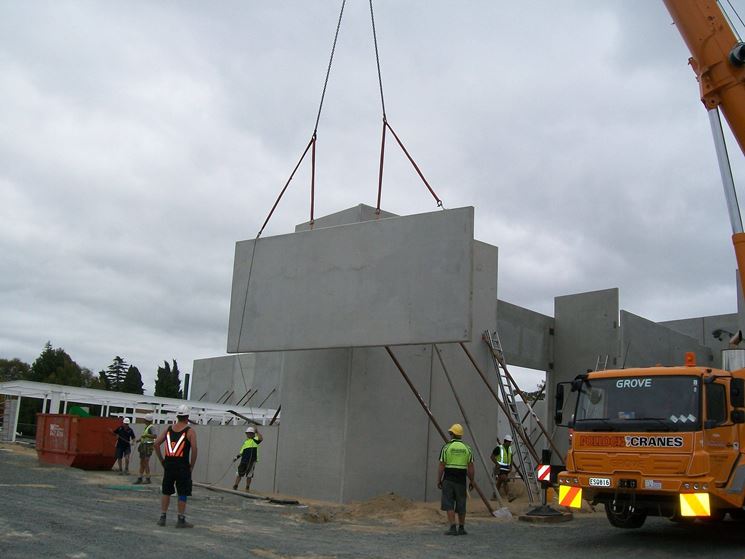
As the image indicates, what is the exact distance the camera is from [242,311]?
16516 mm

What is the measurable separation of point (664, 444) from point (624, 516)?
2.37 meters

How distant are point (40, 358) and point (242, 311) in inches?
1820

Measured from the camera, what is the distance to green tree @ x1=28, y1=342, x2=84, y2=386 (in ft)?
176

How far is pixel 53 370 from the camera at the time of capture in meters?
55.6

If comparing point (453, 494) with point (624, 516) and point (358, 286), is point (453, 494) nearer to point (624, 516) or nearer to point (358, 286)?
point (624, 516)

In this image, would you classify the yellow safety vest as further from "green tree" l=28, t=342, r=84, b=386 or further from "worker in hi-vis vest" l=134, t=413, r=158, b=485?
"green tree" l=28, t=342, r=84, b=386

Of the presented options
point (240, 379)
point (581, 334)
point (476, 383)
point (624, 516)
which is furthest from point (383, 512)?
point (240, 379)

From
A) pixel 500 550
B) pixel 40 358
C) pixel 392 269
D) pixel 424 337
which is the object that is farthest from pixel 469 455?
pixel 40 358

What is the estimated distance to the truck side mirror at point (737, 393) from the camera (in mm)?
9789

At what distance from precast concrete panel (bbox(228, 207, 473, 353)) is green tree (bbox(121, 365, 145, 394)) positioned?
45555 mm

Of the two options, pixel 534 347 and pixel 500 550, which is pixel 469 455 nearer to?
pixel 500 550

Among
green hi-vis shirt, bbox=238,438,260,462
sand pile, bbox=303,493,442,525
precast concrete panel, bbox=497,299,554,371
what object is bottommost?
sand pile, bbox=303,493,442,525

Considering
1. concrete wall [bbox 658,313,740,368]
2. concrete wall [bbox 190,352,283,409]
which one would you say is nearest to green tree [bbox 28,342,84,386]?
concrete wall [bbox 190,352,283,409]

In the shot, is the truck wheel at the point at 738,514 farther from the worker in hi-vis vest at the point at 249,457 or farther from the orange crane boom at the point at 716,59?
the worker in hi-vis vest at the point at 249,457
